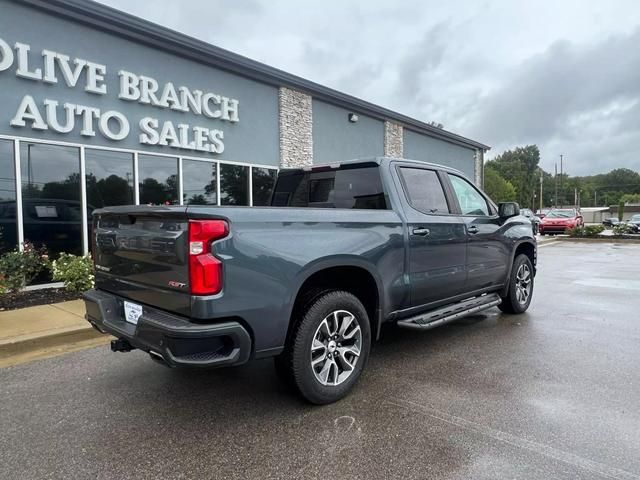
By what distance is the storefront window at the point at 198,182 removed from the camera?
988cm

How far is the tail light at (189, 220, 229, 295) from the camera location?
271cm

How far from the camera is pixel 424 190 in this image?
15.1 feet

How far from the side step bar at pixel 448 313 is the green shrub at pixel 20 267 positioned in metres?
5.72

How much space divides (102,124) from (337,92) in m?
7.22

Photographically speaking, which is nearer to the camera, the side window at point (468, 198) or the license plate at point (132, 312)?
the license plate at point (132, 312)

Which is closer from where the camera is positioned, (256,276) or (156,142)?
(256,276)

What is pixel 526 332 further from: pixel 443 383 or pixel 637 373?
pixel 443 383

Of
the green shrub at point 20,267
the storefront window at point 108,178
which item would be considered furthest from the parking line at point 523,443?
the storefront window at point 108,178

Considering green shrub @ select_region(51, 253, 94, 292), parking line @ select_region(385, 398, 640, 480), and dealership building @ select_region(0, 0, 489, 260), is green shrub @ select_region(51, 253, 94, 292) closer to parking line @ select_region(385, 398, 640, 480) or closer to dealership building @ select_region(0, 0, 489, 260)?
dealership building @ select_region(0, 0, 489, 260)

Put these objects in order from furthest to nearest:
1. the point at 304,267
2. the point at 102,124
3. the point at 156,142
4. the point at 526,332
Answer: the point at 156,142 < the point at 102,124 < the point at 526,332 < the point at 304,267

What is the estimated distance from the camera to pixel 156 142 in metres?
9.15

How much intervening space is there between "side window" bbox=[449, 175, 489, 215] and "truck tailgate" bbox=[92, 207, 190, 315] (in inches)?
131

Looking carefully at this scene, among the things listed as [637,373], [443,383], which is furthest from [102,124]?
[637,373]

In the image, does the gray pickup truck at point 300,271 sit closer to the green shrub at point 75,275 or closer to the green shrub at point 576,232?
the green shrub at point 75,275
